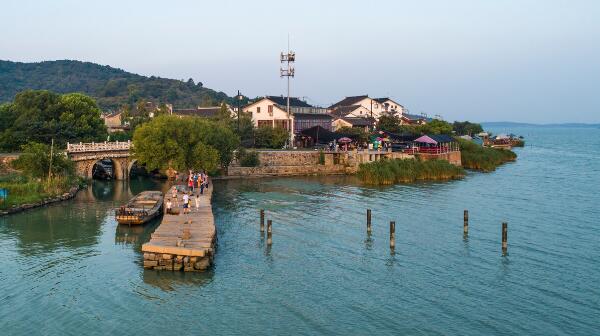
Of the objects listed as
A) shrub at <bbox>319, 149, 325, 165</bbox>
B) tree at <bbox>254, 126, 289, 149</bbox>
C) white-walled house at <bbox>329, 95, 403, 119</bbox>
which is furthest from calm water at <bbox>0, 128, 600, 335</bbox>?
white-walled house at <bbox>329, 95, 403, 119</bbox>

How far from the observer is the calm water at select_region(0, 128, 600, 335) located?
24.7m

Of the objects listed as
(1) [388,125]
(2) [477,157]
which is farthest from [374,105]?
(2) [477,157]

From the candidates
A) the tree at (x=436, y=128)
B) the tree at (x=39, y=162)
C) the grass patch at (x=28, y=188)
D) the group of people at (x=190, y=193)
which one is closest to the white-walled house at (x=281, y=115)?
the tree at (x=436, y=128)

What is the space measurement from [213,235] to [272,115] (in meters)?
65.5

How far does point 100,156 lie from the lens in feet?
214

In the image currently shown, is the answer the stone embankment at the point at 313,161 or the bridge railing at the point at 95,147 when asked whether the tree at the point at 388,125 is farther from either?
the bridge railing at the point at 95,147

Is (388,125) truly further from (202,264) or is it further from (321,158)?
(202,264)

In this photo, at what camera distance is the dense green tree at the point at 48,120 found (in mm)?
68562

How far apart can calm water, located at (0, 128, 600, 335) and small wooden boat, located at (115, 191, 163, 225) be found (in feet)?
3.29

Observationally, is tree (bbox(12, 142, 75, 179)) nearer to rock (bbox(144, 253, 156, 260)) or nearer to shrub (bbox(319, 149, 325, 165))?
rock (bbox(144, 253, 156, 260))

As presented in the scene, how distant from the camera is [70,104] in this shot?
74375mm

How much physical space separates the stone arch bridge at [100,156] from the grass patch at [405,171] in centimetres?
2780

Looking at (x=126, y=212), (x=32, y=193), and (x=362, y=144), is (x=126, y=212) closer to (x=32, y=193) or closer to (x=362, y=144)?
(x=32, y=193)

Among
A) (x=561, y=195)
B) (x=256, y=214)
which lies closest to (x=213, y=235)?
(x=256, y=214)
